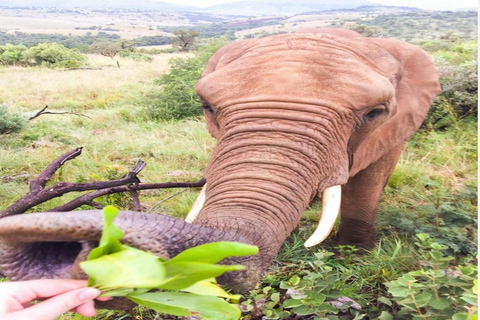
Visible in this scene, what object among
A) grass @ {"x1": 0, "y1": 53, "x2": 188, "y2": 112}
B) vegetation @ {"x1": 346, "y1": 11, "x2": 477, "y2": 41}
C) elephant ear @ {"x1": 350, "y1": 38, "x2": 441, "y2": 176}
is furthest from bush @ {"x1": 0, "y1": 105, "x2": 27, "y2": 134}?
vegetation @ {"x1": 346, "y1": 11, "x2": 477, "y2": 41}

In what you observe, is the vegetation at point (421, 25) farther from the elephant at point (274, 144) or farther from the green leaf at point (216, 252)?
the green leaf at point (216, 252)

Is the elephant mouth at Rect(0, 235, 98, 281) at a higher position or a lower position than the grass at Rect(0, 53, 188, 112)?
higher

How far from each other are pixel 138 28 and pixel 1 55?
42.2 metres

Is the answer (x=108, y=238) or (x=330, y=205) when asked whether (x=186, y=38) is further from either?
(x=108, y=238)

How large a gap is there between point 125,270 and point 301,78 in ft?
5.75

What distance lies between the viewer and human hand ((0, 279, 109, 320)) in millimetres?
1054

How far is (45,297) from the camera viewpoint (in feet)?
4.02

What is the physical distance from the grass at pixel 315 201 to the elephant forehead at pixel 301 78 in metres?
1.03

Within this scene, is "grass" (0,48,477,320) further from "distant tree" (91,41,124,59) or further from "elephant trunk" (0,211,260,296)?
"distant tree" (91,41,124,59)

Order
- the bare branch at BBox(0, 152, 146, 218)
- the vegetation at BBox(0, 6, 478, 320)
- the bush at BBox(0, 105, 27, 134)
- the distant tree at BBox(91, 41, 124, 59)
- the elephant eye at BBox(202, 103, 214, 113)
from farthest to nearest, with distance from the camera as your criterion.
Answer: the distant tree at BBox(91, 41, 124, 59) → the bush at BBox(0, 105, 27, 134) → the elephant eye at BBox(202, 103, 214, 113) → the bare branch at BBox(0, 152, 146, 218) → the vegetation at BBox(0, 6, 478, 320)

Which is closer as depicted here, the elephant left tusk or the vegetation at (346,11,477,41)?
the elephant left tusk

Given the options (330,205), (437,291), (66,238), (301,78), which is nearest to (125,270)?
(66,238)

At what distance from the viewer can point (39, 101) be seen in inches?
500

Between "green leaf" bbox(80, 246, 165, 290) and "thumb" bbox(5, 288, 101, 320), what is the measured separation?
0.03 meters
